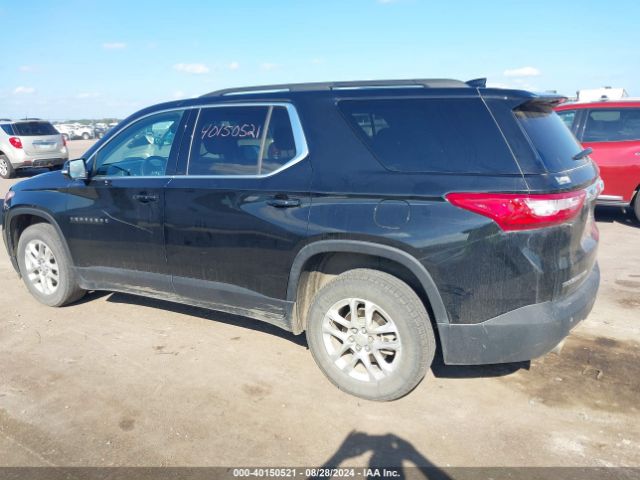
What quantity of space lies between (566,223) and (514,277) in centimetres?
42

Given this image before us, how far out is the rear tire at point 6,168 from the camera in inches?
572

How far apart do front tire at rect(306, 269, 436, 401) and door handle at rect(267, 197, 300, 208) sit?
1.79 feet

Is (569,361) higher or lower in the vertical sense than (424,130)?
lower

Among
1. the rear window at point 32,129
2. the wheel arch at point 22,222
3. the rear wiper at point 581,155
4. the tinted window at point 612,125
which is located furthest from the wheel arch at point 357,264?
the rear window at point 32,129

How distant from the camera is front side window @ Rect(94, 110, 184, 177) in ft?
12.8

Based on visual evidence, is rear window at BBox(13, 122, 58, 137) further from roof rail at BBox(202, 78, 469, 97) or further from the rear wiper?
the rear wiper

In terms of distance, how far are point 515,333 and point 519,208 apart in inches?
26.9

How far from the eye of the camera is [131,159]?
412cm

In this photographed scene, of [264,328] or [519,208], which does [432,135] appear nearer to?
[519,208]

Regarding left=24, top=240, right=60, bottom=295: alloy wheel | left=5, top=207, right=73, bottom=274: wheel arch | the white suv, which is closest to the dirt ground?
left=24, top=240, right=60, bottom=295: alloy wheel

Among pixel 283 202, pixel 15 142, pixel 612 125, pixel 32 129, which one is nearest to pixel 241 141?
pixel 283 202

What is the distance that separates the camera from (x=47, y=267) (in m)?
4.69

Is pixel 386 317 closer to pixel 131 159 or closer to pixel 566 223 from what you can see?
pixel 566 223

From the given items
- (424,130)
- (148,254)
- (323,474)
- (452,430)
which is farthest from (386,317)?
(148,254)
